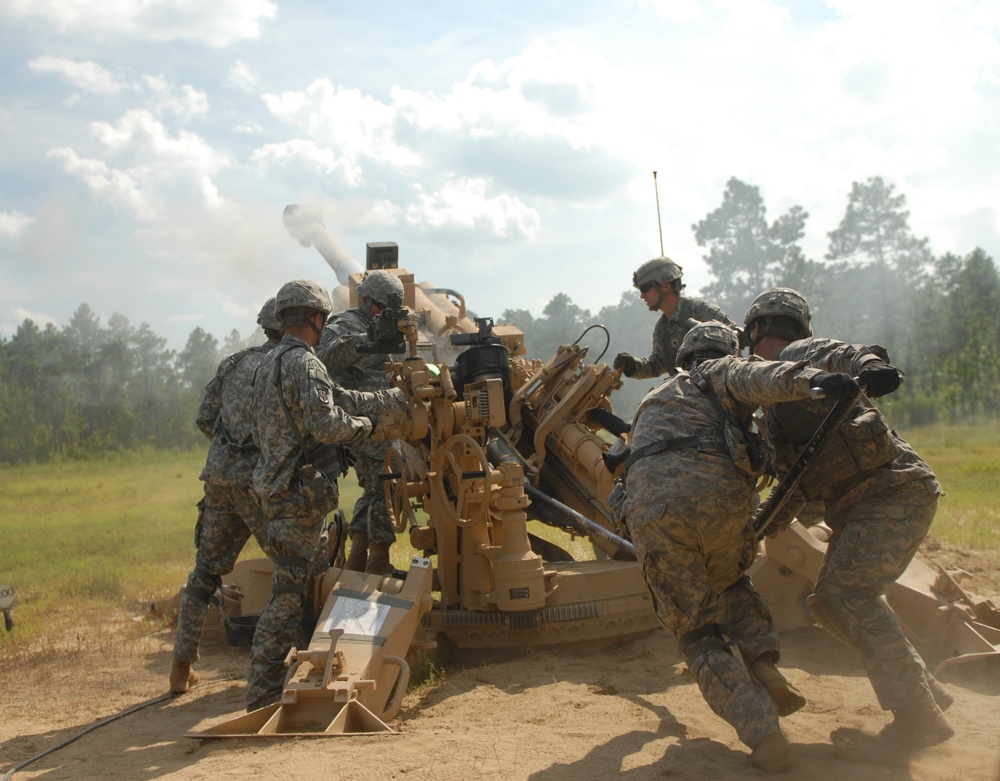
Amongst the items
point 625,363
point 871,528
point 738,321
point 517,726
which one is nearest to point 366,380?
point 625,363

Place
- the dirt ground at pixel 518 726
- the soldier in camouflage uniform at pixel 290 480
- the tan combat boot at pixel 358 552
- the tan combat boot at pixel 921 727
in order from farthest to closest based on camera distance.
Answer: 1. the tan combat boot at pixel 358 552
2. the soldier in camouflage uniform at pixel 290 480
3. the tan combat boot at pixel 921 727
4. the dirt ground at pixel 518 726

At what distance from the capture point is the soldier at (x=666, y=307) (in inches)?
295

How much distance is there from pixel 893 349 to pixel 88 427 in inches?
1144

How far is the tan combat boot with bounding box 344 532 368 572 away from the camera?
25.3 feet

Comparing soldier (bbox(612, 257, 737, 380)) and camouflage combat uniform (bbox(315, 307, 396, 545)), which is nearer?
camouflage combat uniform (bbox(315, 307, 396, 545))

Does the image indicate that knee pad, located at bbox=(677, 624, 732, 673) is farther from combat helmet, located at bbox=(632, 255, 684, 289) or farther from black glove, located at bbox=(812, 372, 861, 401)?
combat helmet, located at bbox=(632, 255, 684, 289)

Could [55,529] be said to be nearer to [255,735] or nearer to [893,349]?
[255,735]

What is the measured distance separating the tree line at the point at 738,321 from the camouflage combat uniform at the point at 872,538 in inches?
1132

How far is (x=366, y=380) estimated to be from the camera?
7.48 m

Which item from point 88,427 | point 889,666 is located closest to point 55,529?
point 889,666

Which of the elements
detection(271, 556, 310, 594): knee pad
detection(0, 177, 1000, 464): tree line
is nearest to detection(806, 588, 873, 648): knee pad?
detection(271, 556, 310, 594): knee pad

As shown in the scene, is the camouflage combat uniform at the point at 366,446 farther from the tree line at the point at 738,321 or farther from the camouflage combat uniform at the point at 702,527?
→ the tree line at the point at 738,321

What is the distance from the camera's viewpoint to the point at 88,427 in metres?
31.4

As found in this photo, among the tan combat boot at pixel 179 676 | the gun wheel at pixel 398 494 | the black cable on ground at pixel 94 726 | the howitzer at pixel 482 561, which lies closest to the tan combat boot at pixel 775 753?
the howitzer at pixel 482 561
